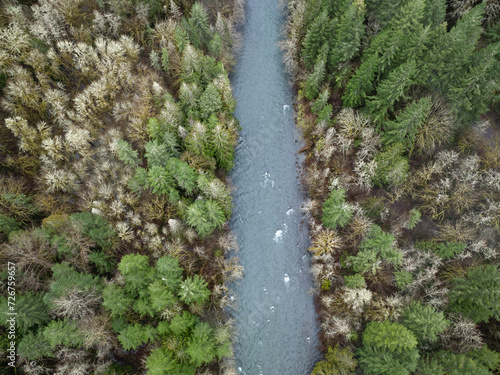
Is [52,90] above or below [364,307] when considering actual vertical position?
above

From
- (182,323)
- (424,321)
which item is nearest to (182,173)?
(182,323)

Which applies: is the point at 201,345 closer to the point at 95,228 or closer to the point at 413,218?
the point at 95,228

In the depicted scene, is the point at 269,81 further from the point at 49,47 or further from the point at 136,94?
the point at 49,47

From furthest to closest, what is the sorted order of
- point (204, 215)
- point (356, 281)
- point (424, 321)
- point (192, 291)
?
point (204, 215) < point (356, 281) < point (192, 291) < point (424, 321)

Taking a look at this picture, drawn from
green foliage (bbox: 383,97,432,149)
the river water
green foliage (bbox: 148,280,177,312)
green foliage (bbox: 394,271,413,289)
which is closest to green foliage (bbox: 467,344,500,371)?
green foliage (bbox: 394,271,413,289)

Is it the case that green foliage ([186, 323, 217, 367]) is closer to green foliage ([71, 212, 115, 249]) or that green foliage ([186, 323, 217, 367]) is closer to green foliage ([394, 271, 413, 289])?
green foliage ([71, 212, 115, 249])

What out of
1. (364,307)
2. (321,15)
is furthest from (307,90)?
(364,307)
